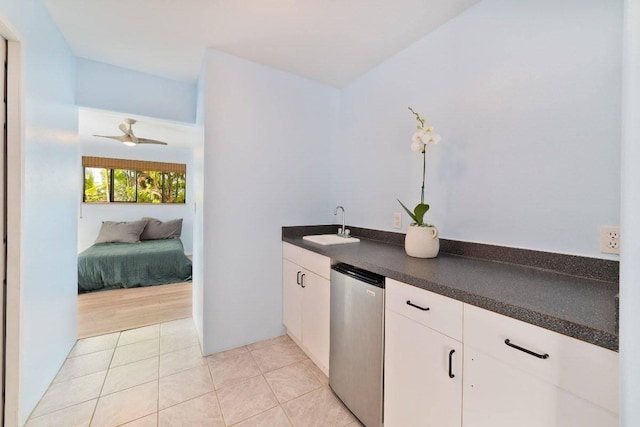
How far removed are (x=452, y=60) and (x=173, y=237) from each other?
510cm

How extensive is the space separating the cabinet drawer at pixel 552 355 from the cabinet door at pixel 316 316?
0.96m

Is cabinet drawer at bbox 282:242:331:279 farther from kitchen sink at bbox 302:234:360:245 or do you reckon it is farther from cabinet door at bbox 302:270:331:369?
kitchen sink at bbox 302:234:360:245

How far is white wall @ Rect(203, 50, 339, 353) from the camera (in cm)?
206

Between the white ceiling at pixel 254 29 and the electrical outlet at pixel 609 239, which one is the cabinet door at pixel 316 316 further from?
the white ceiling at pixel 254 29

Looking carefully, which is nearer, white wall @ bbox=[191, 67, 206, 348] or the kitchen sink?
white wall @ bbox=[191, 67, 206, 348]

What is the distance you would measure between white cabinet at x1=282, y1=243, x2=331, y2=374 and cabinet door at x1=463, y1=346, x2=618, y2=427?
3.06 ft

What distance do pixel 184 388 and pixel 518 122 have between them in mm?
2489

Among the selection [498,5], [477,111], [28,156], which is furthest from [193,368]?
[498,5]

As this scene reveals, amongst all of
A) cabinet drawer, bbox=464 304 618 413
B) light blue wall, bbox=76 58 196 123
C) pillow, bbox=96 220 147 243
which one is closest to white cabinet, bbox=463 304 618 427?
cabinet drawer, bbox=464 304 618 413

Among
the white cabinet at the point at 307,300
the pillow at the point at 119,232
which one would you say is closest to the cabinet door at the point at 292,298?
the white cabinet at the point at 307,300

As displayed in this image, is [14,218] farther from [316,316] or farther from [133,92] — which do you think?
[316,316]

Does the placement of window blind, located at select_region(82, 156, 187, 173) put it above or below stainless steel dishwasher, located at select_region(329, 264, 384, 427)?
above

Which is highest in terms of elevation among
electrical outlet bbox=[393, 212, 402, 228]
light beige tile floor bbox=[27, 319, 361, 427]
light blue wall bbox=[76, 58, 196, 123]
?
light blue wall bbox=[76, 58, 196, 123]

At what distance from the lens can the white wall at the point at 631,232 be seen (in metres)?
0.56
